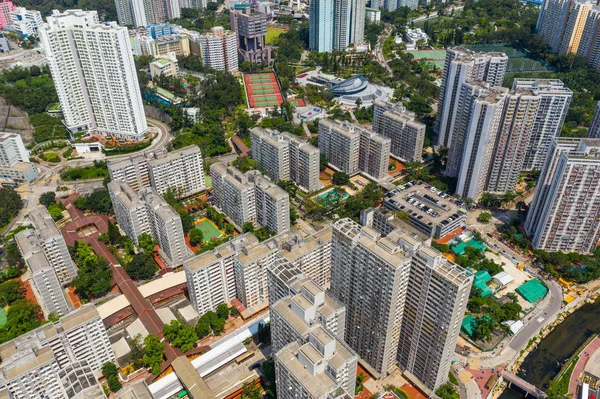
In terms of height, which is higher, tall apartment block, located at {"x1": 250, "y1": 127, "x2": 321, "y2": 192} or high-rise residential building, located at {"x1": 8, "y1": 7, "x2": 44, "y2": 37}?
high-rise residential building, located at {"x1": 8, "y1": 7, "x2": 44, "y2": 37}

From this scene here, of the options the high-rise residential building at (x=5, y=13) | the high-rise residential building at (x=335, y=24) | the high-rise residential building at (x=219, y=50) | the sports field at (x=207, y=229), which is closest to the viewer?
the sports field at (x=207, y=229)

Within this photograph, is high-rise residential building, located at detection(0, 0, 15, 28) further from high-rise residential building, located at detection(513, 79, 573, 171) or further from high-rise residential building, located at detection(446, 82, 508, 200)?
high-rise residential building, located at detection(513, 79, 573, 171)

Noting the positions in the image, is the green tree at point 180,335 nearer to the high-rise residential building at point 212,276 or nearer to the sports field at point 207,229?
the high-rise residential building at point 212,276

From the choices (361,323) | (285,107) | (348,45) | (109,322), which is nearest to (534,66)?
(348,45)

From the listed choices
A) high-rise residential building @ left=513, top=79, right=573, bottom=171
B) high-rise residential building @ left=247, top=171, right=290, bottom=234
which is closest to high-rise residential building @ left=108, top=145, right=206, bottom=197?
high-rise residential building @ left=247, top=171, right=290, bottom=234

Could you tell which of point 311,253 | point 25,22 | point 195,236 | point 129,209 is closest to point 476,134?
point 311,253

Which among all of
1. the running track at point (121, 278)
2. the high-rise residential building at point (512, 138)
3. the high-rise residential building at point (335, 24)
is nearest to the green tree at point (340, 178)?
the high-rise residential building at point (512, 138)

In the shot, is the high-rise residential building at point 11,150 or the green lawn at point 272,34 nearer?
the high-rise residential building at point 11,150
